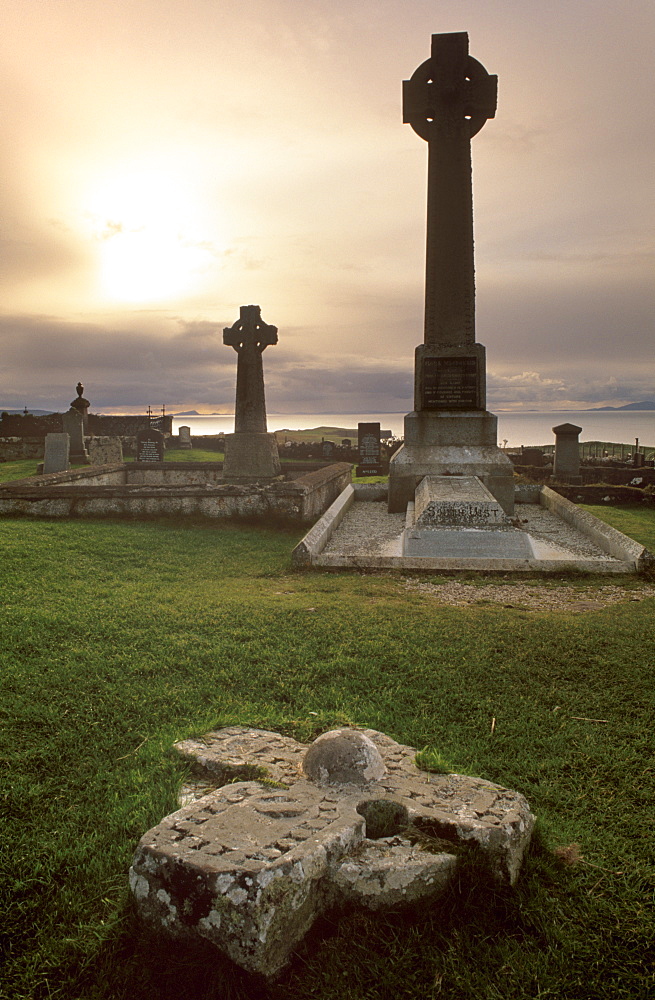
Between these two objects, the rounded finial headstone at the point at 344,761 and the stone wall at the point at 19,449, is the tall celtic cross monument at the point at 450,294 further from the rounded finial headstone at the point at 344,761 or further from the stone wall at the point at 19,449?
the stone wall at the point at 19,449

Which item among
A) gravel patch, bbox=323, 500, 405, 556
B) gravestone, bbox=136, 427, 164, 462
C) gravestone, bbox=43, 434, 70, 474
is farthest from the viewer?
gravestone, bbox=136, 427, 164, 462

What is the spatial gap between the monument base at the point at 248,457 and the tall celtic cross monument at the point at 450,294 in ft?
10.9

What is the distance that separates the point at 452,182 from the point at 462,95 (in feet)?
5.79

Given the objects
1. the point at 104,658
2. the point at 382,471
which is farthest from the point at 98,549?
the point at 382,471

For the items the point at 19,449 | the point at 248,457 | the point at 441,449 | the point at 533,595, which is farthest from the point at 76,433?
the point at 533,595

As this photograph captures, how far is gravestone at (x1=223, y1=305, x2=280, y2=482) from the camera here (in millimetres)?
13562

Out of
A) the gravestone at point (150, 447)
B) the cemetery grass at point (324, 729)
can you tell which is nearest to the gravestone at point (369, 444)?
the gravestone at point (150, 447)

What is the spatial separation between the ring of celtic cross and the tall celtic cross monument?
0.02 meters

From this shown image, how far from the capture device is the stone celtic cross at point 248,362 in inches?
547

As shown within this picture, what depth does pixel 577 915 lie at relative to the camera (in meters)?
1.99

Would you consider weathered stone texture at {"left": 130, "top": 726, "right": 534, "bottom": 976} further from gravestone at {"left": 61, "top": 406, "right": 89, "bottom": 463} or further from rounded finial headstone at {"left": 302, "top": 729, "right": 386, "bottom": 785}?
gravestone at {"left": 61, "top": 406, "right": 89, "bottom": 463}

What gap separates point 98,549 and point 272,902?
689 centimetres

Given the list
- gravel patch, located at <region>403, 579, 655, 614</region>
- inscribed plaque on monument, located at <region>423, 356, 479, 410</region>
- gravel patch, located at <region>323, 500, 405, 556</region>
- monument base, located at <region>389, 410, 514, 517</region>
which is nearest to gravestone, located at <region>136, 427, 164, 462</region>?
gravel patch, located at <region>323, 500, 405, 556</region>

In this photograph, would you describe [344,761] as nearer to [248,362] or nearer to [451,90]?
[248,362]
